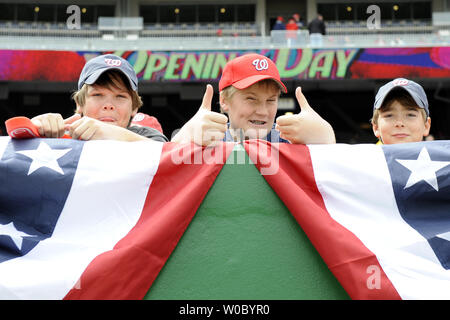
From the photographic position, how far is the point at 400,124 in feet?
6.63

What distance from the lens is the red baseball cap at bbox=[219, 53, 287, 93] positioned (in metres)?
1.95

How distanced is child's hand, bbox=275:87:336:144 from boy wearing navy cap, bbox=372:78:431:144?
0.74m

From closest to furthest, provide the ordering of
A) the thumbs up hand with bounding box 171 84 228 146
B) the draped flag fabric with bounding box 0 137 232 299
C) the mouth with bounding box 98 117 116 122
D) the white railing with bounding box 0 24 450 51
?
the draped flag fabric with bounding box 0 137 232 299 < the thumbs up hand with bounding box 171 84 228 146 < the mouth with bounding box 98 117 116 122 < the white railing with bounding box 0 24 450 51

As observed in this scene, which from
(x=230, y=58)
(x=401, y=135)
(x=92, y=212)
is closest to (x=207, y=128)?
(x=92, y=212)

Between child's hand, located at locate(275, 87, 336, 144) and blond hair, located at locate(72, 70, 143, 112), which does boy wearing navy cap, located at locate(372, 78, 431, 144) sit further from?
blond hair, located at locate(72, 70, 143, 112)

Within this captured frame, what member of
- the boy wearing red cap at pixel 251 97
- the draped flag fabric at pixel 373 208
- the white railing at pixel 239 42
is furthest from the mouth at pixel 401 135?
the white railing at pixel 239 42

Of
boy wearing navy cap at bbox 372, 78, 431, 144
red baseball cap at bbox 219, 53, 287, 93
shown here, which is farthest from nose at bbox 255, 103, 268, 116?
boy wearing navy cap at bbox 372, 78, 431, 144

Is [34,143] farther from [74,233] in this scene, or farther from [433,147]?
[433,147]

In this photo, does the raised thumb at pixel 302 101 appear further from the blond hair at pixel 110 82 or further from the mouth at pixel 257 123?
the blond hair at pixel 110 82

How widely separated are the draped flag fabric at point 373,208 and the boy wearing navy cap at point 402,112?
66cm

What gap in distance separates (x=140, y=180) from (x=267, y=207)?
377 mm

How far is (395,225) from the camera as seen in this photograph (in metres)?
1.26

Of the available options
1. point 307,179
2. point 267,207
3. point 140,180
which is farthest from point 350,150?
point 140,180

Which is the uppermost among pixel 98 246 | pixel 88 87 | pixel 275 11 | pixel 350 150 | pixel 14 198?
pixel 275 11
